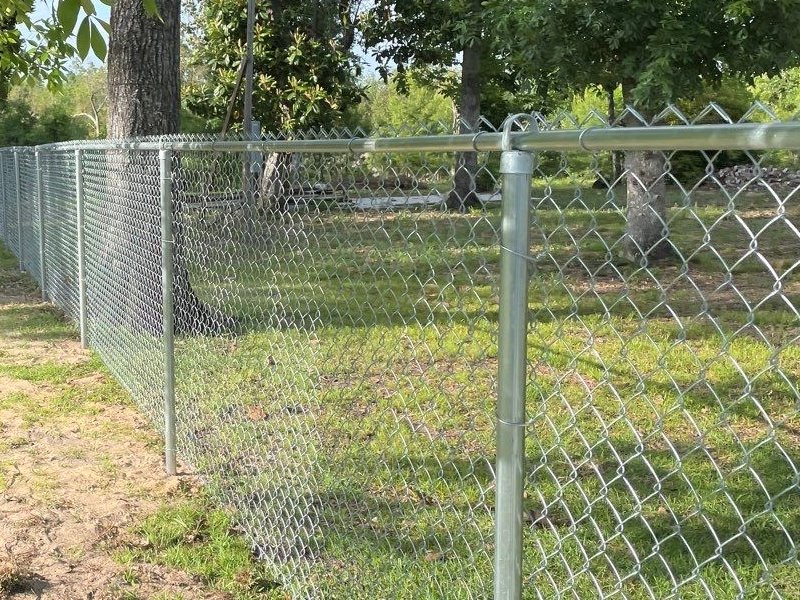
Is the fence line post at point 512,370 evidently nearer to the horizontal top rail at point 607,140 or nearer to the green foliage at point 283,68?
the horizontal top rail at point 607,140

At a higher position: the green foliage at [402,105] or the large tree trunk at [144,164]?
the green foliage at [402,105]

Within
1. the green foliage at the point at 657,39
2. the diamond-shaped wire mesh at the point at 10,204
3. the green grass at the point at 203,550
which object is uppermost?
the green foliage at the point at 657,39

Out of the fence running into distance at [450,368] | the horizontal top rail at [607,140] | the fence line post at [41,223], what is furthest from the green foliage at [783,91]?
the horizontal top rail at [607,140]

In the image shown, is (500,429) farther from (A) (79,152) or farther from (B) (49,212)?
(B) (49,212)

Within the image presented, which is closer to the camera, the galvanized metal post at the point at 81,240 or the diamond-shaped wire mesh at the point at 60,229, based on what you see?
the galvanized metal post at the point at 81,240

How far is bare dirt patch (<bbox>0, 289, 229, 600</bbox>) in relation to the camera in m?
3.76

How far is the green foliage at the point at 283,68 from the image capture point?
1384 centimetres

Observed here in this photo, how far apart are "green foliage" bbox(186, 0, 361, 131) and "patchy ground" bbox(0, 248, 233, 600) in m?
7.31

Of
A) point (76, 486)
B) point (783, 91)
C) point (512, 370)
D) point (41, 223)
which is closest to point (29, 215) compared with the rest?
point (41, 223)

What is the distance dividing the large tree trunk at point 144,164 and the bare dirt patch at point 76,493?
30.1 inches

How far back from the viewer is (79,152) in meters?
7.18

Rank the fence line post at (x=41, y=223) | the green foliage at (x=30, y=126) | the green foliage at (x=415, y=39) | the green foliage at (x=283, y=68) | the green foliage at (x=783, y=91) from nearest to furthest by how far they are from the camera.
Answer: the fence line post at (x=41, y=223), the green foliage at (x=283, y=68), the green foliage at (x=415, y=39), the green foliage at (x=783, y=91), the green foliage at (x=30, y=126)

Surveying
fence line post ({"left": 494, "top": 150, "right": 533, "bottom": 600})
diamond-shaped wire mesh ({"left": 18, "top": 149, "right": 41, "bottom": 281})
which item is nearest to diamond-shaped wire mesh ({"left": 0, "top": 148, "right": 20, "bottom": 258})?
diamond-shaped wire mesh ({"left": 18, "top": 149, "right": 41, "bottom": 281})

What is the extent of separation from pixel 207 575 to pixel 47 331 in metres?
5.47
